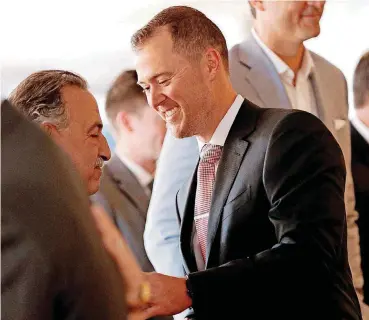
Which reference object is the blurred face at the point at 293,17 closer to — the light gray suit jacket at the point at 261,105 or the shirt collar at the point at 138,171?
the light gray suit jacket at the point at 261,105

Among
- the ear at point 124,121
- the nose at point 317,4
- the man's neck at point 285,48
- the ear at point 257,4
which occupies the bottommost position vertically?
the ear at point 124,121

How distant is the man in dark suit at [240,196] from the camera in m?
1.68

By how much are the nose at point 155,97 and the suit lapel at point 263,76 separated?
0.32 metres

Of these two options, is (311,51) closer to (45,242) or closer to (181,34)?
(181,34)

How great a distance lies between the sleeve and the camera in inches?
65.8

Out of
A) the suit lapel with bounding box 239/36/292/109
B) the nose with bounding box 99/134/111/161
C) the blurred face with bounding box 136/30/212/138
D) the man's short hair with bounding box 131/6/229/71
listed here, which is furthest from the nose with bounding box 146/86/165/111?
the suit lapel with bounding box 239/36/292/109

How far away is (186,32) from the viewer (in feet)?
5.97

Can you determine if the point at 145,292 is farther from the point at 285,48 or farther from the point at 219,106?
the point at 285,48

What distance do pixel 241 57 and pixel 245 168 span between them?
1.45ft

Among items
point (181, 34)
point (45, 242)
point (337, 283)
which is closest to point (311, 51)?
point (181, 34)

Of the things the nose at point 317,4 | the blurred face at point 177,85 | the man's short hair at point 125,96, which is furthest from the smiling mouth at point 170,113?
the nose at point 317,4

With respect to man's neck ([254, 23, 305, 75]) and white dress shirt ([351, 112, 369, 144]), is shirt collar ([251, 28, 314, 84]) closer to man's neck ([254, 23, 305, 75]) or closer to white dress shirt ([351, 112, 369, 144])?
man's neck ([254, 23, 305, 75])

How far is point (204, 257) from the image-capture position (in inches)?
70.3

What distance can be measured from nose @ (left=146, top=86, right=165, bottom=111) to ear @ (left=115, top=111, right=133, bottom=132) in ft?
0.42
